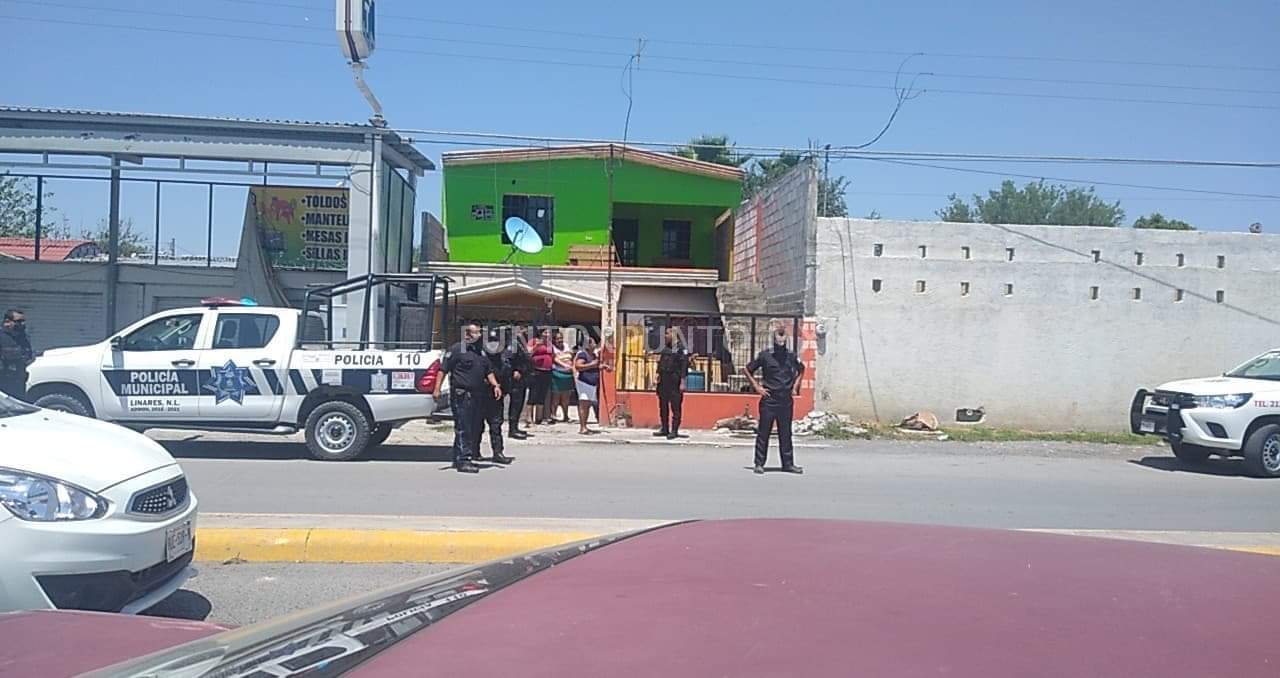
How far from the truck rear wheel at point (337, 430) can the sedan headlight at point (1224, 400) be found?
1121 centimetres

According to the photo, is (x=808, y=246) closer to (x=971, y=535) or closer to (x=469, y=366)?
(x=469, y=366)

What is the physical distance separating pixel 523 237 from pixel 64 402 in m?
15.9

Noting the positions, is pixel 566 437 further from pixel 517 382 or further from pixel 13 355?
pixel 13 355

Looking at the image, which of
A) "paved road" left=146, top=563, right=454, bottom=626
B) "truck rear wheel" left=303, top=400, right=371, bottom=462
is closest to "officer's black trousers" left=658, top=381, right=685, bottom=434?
"truck rear wheel" left=303, top=400, right=371, bottom=462

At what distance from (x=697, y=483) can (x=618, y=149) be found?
18084 millimetres

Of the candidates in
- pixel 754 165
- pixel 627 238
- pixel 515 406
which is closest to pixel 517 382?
pixel 515 406

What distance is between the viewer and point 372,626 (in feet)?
7.29

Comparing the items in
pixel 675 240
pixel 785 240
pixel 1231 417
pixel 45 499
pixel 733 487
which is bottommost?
pixel 733 487

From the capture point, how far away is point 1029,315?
770 inches

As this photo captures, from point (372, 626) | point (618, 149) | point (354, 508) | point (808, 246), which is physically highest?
point (618, 149)

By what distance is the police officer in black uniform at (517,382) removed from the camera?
15586 mm

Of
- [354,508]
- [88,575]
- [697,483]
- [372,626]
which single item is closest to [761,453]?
[697,483]

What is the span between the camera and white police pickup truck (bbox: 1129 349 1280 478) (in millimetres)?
13844

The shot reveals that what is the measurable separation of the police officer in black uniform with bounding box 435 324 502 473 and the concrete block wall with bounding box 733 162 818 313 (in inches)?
345
